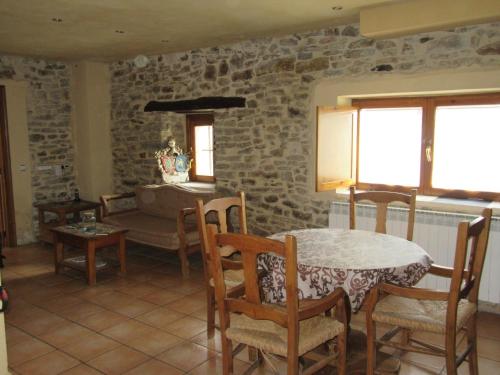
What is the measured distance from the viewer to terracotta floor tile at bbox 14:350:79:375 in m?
2.82

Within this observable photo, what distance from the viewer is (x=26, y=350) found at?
10.2 ft

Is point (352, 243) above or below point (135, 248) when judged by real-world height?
above

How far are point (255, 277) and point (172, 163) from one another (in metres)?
3.99

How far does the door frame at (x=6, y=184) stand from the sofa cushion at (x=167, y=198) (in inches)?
68.3

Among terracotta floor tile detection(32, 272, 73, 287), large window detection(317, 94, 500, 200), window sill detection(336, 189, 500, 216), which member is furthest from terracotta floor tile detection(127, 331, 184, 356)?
window sill detection(336, 189, 500, 216)

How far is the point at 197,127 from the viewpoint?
612 cm

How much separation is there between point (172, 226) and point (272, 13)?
8.28ft

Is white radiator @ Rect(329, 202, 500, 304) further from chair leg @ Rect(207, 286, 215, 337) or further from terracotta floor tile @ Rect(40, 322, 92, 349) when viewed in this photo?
terracotta floor tile @ Rect(40, 322, 92, 349)

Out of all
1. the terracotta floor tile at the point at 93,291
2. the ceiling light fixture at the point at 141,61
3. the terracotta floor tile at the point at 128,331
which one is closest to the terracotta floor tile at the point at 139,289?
the terracotta floor tile at the point at 93,291

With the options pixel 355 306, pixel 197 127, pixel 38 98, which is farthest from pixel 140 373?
pixel 38 98

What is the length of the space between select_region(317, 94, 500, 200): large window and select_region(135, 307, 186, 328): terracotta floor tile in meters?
1.82

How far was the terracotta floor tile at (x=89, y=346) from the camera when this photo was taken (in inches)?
119

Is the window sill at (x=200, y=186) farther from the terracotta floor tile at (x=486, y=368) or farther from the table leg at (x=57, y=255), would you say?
the terracotta floor tile at (x=486, y=368)

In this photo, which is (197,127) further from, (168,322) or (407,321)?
(407,321)
